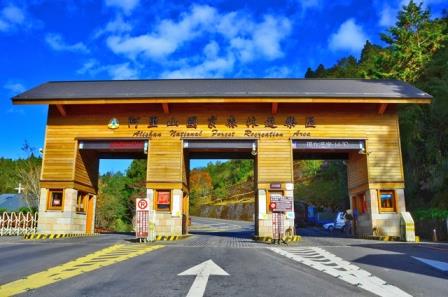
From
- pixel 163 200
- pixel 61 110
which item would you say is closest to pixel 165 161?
pixel 163 200

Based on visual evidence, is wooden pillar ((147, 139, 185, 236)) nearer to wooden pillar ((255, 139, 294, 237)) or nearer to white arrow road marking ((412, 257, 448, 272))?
wooden pillar ((255, 139, 294, 237))

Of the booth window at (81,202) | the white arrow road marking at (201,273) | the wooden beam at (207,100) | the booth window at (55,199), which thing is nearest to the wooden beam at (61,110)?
the wooden beam at (207,100)

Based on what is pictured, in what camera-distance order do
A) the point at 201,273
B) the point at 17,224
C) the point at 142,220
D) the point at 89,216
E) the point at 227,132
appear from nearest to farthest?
the point at 201,273 → the point at 142,220 → the point at 227,132 → the point at 17,224 → the point at 89,216

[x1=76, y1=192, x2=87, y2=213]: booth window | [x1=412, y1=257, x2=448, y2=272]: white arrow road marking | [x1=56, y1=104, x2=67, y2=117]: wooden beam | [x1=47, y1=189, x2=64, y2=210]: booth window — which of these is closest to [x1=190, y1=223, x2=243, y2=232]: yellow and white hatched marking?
[x1=76, y1=192, x2=87, y2=213]: booth window

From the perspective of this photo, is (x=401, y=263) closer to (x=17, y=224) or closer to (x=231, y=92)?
(x=231, y=92)

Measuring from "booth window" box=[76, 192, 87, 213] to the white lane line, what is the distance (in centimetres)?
1763

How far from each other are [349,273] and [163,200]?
16.0 meters

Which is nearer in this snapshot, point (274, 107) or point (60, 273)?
point (60, 273)

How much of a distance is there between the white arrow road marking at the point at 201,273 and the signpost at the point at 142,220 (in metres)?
9.24

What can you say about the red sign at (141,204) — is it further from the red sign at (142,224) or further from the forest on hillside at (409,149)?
the forest on hillside at (409,149)

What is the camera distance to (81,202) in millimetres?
26297

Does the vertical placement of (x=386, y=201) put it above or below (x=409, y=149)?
below

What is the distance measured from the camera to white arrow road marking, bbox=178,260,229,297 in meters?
7.13

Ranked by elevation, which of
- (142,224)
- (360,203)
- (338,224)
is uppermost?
(360,203)
